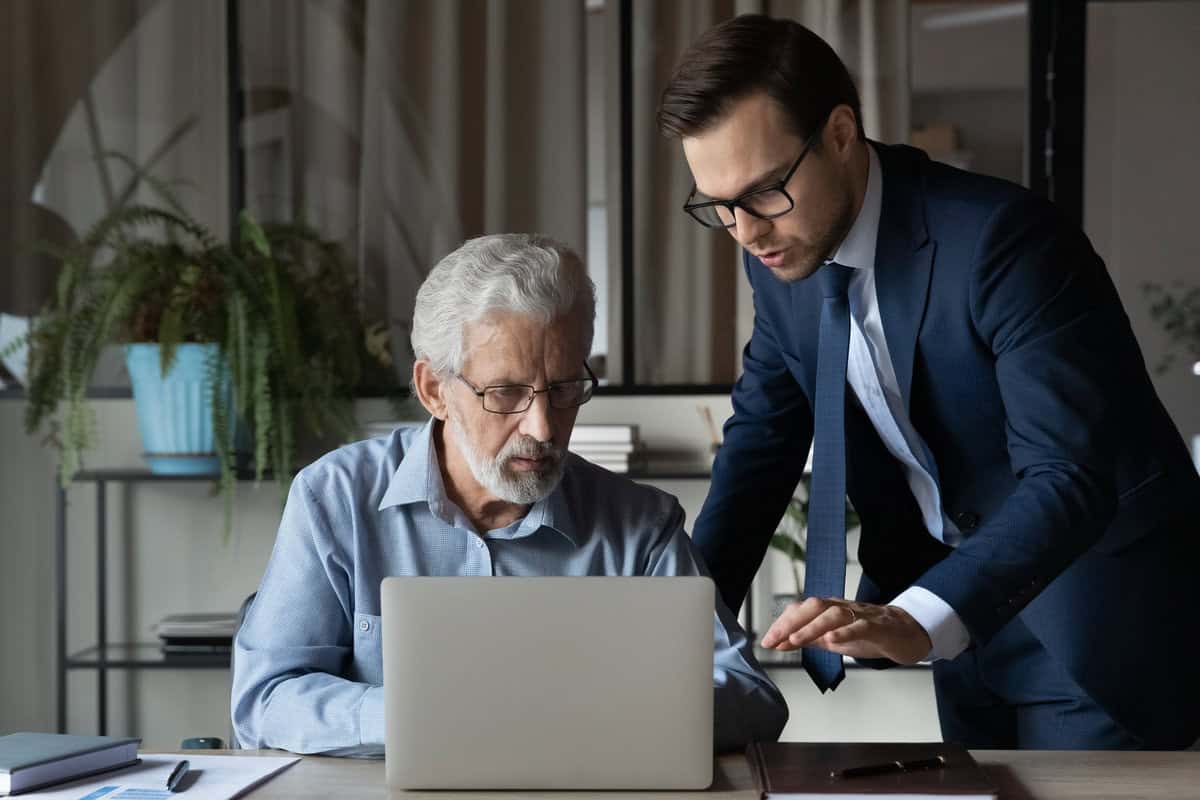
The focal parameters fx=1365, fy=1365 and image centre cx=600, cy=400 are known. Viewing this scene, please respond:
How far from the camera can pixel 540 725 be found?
1.30 m

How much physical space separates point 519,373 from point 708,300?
1.97 meters

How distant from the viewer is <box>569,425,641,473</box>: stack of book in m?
3.25

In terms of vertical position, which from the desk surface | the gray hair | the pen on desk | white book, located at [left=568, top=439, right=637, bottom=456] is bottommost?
the desk surface

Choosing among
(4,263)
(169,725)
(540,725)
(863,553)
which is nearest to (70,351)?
(4,263)

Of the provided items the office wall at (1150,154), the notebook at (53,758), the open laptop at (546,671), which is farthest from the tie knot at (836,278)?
the office wall at (1150,154)

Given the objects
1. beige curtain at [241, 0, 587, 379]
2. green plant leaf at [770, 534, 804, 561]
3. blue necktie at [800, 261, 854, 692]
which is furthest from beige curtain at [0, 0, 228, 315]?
blue necktie at [800, 261, 854, 692]

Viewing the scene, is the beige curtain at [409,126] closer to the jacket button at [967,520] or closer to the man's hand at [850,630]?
the jacket button at [967,520]

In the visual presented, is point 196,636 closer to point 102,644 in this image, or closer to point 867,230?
point 102,644

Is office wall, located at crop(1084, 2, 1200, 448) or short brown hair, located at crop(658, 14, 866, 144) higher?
office wall, located at crop(1084, 2, 1200, 448)

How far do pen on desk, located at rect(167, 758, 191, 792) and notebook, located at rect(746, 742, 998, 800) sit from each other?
1.86 ft

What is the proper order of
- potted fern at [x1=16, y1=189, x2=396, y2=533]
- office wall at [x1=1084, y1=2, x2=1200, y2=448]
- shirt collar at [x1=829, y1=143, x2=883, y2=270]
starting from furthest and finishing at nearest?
office wall at [x1=1084, y1=2, x2=1200, y2=448], potted fern at [x1=16, y1=189, x2=396, y2=533], shirt collar at [x1=829, y1=143, x2=883, y2=270]

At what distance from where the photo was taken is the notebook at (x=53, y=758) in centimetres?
130

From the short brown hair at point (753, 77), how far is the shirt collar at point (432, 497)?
49 cm

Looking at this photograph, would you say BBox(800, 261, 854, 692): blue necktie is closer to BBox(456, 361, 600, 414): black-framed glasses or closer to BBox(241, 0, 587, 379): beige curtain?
BBox(456, 361, 600, 414): black-framed glasses
